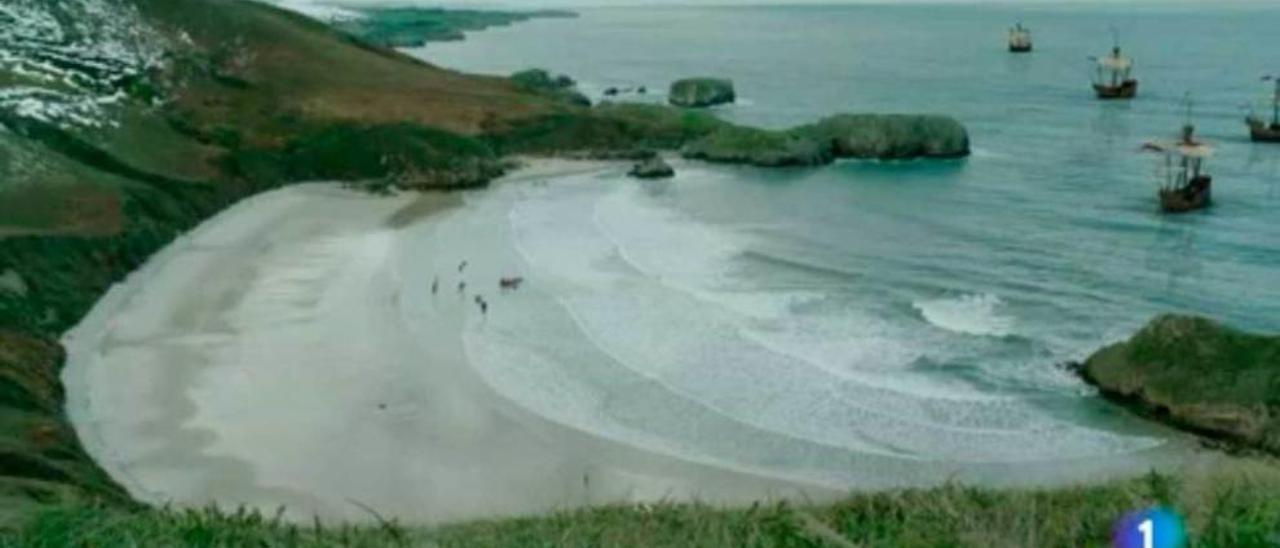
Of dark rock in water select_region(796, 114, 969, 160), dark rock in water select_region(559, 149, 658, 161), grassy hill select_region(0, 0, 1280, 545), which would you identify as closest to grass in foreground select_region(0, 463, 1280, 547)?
grassy hill select_region(0, 0, 1280, 545)

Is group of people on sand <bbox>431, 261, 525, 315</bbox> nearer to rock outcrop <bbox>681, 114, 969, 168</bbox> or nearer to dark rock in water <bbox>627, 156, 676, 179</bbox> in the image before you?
dark rock in water <bbox>627, 156, 676, 179</bbox>

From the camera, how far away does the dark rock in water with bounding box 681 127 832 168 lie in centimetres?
8662

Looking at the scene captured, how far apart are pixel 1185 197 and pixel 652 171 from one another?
31061mm

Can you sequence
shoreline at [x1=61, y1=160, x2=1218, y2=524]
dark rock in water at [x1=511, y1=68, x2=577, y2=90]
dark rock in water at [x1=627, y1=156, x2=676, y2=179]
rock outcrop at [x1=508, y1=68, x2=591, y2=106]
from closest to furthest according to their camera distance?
1. shoreline at [x1=61, y1=160, x2=1218, y2=524]
2. dark rock in water at [x1=627, y1=156, x2=676, y2=179]
3. rock outcrop at [x1=508, y1=68, x2=591, y2=106]
4. dark rock in water at [x1=511, y1=68, x2=577, y2=90]

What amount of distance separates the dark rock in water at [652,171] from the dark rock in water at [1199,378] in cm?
4670

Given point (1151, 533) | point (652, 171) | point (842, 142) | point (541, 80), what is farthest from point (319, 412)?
point (541, 80)

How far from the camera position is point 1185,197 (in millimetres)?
63969

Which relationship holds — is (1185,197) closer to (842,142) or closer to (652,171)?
(842,142)

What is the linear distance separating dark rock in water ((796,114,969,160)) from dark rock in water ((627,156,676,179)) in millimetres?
12878

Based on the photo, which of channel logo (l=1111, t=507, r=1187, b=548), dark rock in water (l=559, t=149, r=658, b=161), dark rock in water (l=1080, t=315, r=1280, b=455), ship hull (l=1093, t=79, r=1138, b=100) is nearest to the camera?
channel logo (l=1111, t=507, r=1187, b=548)

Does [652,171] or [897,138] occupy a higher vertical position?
[897,138]

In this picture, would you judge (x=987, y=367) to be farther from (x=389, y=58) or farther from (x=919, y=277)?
(x=389, y=58)

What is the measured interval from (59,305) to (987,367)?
29638mm

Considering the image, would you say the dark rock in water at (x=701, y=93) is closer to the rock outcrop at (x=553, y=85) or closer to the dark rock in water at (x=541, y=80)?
the rock outcrop at (x=553, y=85)
